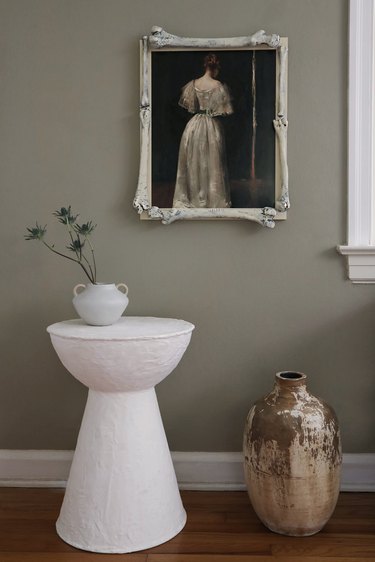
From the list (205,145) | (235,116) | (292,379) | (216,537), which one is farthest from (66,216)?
(216,537)

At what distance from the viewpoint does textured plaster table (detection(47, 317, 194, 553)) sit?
193 cm

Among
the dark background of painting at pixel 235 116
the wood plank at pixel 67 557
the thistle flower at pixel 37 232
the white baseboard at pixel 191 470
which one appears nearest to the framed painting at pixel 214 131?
the dark background of painting at pixel 235 116

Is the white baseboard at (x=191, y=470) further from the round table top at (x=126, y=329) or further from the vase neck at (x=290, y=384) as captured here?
the round table top at (x=126, y=329)

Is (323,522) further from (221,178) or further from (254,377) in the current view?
(221,178)

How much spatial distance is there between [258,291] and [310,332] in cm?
28

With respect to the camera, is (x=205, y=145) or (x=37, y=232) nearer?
(x=37, y=232)

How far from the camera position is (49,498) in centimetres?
237

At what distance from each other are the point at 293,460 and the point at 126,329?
2.46ft

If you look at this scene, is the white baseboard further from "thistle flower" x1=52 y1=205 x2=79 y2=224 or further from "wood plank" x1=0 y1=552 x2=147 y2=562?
"thistle flower" x1=52 y1=205 x2=79 y2=224

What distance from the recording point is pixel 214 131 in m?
2.38

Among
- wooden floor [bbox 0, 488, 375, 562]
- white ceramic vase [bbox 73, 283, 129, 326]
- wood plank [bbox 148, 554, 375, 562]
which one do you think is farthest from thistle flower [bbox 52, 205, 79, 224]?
wood plank [bbox 148, 554, 375, 562]

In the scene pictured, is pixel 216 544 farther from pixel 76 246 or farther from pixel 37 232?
pixel 37 232

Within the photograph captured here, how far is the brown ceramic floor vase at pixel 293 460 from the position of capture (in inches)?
78.3

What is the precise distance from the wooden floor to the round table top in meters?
0.74
